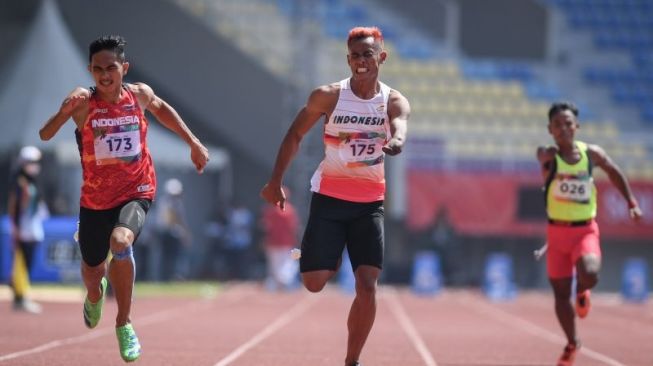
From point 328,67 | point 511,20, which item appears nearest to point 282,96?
point 328,67

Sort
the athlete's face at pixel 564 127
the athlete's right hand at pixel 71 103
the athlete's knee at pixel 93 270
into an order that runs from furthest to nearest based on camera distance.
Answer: the athlete's face at pixel 564 127 < the athlete's knee at pixel 93 270 < the athlete's right hand at pixel 71 103

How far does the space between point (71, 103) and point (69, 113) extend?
7 centimetres

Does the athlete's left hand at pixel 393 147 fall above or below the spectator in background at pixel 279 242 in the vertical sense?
above

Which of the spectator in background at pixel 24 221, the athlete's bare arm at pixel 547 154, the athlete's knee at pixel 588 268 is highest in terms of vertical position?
the athlete's bare arm at pixel 547 154

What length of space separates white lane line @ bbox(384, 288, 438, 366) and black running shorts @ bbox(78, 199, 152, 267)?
10.9 feet

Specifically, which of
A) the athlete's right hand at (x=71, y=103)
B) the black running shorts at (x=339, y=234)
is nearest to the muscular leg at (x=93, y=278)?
the athlete's right hand at (x=71, y=103)

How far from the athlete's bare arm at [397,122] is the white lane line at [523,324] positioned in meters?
3.98

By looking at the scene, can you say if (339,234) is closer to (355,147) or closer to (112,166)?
(355,147)

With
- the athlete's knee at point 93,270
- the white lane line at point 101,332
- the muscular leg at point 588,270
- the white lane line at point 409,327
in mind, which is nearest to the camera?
the athlete's knee at point 93,270

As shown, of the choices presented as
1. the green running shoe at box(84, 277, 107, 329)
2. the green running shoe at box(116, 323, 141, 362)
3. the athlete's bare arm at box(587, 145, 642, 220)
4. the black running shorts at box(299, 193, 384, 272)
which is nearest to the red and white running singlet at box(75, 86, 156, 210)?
the green running shoe at box(84, 277, 107, 329)

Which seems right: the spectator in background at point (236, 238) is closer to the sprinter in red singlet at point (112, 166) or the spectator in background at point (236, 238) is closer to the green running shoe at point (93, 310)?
the green running shoe at point (93, 310)

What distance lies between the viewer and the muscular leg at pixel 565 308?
9.92 metres

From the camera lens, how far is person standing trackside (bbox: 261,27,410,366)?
Answer: 8.45 m

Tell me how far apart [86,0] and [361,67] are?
73.9ft
